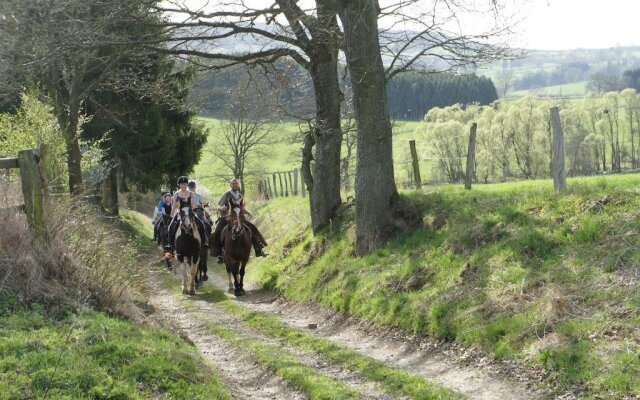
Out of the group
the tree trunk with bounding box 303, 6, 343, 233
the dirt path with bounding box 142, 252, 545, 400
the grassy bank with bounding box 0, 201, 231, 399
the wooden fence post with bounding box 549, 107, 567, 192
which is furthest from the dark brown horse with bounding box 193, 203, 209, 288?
the wooden fence post with bounding box 549, 107, 567, 192

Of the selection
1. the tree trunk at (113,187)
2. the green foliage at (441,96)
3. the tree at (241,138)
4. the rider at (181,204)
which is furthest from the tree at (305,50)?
the green foliage at (441,96)

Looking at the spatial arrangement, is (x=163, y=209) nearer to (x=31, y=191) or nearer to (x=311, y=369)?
(x=31, y=191)

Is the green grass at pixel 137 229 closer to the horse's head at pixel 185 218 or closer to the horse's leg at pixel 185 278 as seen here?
the horse's leg at pixel 185 278

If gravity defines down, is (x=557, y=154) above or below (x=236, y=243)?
above

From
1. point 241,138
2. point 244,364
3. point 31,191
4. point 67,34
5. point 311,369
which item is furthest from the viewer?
point 241,138

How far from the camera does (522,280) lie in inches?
427

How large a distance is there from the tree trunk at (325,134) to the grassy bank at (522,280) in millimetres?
2997

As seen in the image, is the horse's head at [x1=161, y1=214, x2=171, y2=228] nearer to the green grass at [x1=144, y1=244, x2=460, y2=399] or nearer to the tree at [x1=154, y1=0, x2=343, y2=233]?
the tree at [x1=154, y1=0, x2=343, y2=233]

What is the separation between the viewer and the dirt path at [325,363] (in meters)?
9.24

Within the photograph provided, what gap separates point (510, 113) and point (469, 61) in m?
61.5

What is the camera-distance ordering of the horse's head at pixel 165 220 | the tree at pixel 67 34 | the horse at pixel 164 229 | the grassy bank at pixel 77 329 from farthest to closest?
the horse's head at pixel 165 220 < the horse at pixel 164 229 < the tree at pixel 67 34 < the grassy bank at pixel 77 329

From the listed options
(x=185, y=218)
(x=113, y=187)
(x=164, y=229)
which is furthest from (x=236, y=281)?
(x=113, y=187)

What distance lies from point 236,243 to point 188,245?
1361mm

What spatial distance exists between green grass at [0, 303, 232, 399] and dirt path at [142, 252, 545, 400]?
103 centimetres
